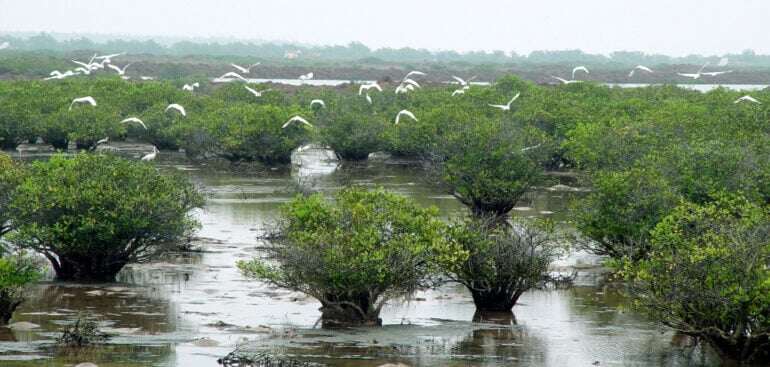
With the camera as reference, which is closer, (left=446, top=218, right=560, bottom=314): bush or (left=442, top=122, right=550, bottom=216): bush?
(left=446, top=218, right=560, bottom=314): bush

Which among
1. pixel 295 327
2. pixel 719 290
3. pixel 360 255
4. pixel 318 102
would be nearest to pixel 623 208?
pixel 719 290

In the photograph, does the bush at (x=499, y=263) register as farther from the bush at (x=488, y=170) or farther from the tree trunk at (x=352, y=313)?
the bush at (x=488, y=170)

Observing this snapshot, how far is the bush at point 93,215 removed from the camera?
19.8m

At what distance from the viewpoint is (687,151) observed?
2620 cm

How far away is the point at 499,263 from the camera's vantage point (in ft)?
61.1

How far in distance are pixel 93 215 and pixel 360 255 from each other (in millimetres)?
5475

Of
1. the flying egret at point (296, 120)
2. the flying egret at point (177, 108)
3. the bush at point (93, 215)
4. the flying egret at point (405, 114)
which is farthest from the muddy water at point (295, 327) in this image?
the flying egret at point (177, 108)

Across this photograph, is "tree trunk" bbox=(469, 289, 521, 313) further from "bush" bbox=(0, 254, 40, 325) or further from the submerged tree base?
"bush" bbox=(0, 254, 40, 325)

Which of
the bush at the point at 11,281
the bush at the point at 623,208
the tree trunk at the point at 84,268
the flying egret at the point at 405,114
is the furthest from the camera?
the flying egret at the point at 405,114

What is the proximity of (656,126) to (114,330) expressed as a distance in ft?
78.0

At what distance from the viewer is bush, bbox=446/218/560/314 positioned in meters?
18.4

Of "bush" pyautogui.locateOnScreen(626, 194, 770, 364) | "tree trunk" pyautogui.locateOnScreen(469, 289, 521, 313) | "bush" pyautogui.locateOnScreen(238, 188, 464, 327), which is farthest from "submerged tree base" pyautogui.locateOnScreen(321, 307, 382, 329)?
"bush" pyautogui.locateOnScreen(626, 194, 770, 364)

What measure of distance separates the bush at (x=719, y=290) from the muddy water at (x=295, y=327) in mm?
645

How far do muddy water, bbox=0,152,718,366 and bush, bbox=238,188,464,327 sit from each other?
0.56 m
